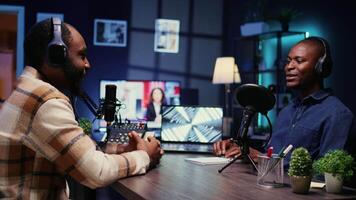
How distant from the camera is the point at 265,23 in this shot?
4895 mm

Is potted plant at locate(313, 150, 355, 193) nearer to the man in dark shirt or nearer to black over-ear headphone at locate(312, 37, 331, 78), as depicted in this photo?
the man in dark shirt

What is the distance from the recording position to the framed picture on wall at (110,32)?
514cm

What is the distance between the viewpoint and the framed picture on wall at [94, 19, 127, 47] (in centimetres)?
514

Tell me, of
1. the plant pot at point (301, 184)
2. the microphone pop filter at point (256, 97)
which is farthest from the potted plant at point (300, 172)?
the microphone pop filter at point (256, 97)

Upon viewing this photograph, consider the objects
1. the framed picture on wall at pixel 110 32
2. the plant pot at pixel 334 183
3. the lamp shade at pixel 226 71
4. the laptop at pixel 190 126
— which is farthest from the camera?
the framed picture on wall at pixel 110 32

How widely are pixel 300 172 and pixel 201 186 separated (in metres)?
0.30

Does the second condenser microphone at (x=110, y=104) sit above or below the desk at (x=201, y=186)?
above

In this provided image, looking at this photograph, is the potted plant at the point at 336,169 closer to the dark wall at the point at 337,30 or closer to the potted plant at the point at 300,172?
the potted plant at the point at 300,172

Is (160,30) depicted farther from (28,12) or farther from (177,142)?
(177,142)

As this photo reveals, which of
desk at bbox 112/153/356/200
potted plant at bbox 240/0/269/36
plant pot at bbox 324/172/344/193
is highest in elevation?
potted plant at bbox 240/0/269/36

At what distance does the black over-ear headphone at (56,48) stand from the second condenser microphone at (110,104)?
535 mm

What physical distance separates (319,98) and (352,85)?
7.19ft

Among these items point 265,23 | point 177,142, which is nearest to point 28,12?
point 265,23

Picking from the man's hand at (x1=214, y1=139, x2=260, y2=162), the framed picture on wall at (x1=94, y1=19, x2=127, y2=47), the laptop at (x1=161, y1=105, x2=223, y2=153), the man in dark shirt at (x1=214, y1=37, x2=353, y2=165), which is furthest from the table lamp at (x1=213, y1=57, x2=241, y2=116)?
the man's hand at (x1=214, y1=139, x2=260, y2=162)
